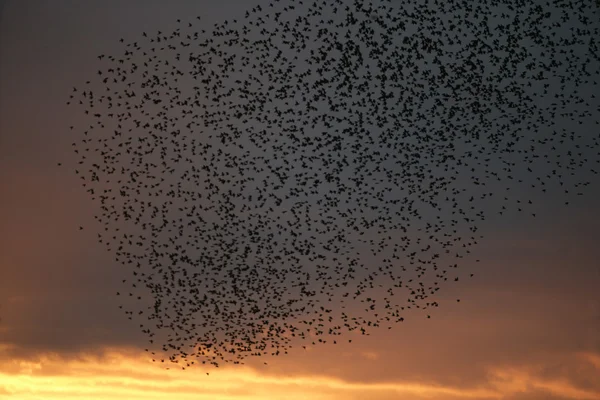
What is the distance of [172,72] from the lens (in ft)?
159

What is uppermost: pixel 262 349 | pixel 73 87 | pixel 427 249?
pixel 73 87

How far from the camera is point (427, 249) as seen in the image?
48.9 meters

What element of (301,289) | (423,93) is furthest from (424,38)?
(301,289)

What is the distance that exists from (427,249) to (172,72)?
9.12m

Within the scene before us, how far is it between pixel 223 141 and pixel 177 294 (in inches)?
186

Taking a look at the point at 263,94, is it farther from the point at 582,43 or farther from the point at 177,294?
the point at 582,43

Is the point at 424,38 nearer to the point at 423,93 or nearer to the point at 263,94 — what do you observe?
the point at 423,93

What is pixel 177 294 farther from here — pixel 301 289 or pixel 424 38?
pixel 424 38

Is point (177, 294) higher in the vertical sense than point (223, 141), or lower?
lower

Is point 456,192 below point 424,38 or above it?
below

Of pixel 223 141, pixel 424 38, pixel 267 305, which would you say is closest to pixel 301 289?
pixel 267 305

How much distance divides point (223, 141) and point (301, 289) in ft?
Answer: 16.3

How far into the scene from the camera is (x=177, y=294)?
49.1m

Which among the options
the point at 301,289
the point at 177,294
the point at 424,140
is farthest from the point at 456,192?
the point at 177,294
